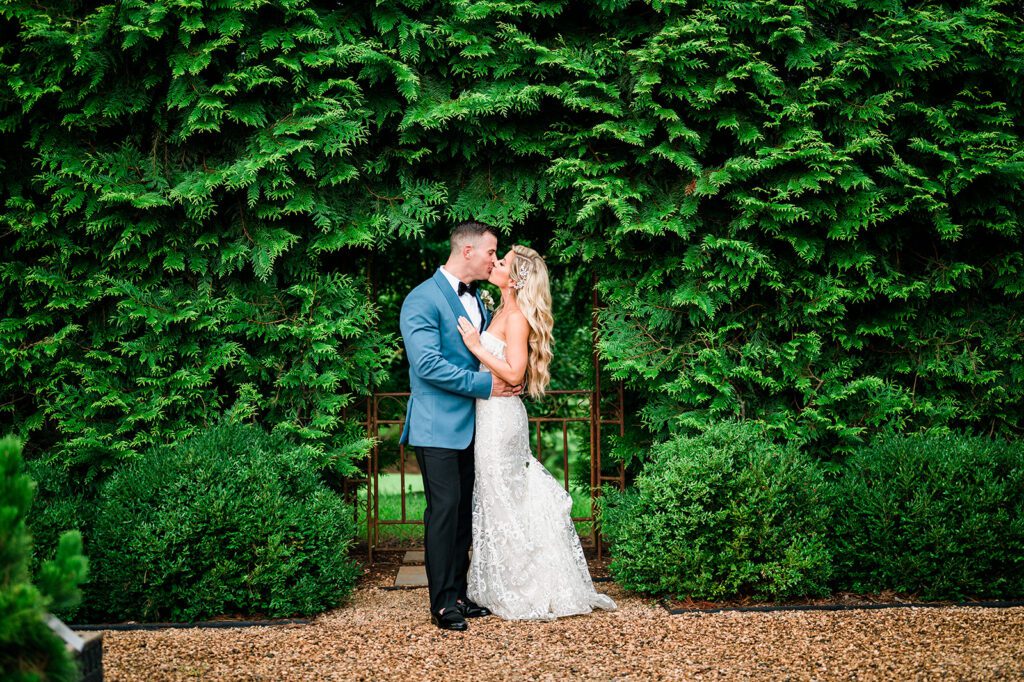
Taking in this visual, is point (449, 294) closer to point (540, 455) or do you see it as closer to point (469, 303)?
point (469, 303)

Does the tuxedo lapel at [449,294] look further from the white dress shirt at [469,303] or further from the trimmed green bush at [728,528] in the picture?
the trimmed green bush at [728,528]

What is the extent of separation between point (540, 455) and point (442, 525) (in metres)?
3.51

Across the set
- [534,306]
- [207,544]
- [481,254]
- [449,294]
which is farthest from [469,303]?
[207,544]

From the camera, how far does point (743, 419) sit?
595 cm

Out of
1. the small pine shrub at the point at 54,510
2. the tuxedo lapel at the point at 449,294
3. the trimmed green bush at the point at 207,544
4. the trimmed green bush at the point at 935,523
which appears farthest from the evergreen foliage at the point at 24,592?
the trimmed green bush at the point at 935,523

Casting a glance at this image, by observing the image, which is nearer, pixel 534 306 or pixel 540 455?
pixel 534 306

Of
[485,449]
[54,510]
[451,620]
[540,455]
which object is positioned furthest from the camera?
[540,455]

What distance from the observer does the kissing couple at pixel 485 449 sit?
16.2 ft

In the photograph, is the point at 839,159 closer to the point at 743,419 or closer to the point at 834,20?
the point at 834,20

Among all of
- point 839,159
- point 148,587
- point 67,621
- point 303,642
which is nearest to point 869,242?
point 839,159

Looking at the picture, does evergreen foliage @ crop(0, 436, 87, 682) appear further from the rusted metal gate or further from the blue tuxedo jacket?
the rusted metal gate

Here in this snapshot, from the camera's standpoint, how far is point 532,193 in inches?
240

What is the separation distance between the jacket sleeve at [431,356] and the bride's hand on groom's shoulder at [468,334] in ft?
0.50

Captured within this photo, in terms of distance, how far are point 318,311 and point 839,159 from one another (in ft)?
12.7
